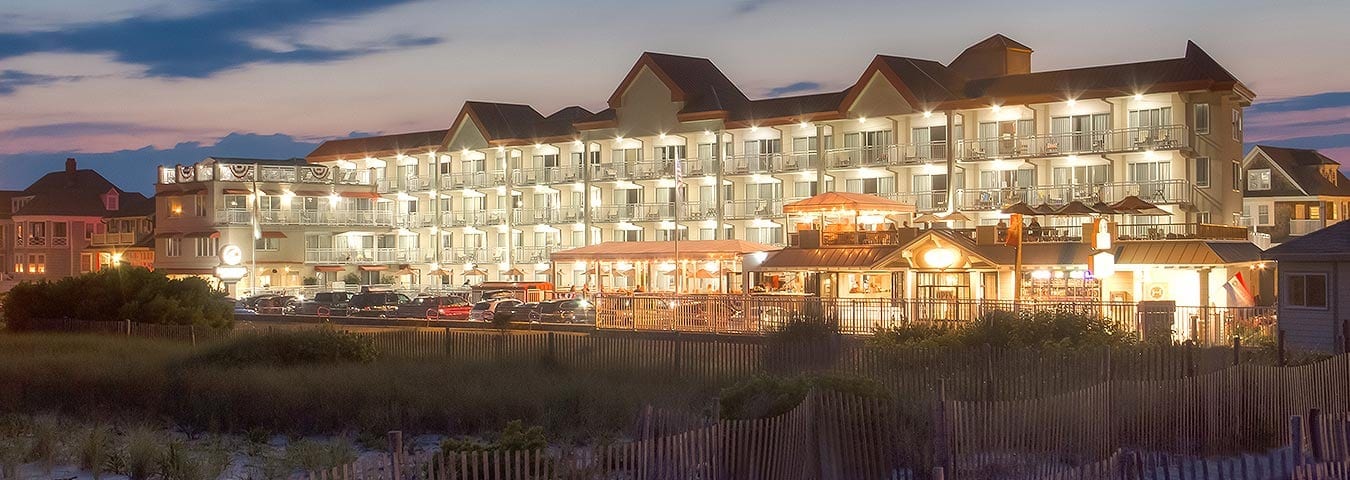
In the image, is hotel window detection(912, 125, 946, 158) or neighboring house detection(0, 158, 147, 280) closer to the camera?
hotel window detection(912, 125, 946, 158)

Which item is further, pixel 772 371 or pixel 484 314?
pixel 484 314

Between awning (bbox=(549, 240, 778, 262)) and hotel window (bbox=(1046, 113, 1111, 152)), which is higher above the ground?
hotel window (bbox=(1046, 113, 1111, 152))

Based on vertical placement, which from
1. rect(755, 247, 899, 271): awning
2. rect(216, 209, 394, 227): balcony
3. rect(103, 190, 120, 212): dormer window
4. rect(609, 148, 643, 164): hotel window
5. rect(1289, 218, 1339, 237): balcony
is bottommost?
rect(755, 247, 899, 271): awning

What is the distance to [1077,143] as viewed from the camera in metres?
66.0

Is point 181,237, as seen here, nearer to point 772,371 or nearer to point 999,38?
point 999,38

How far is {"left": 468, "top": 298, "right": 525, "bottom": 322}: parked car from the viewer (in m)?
60.7

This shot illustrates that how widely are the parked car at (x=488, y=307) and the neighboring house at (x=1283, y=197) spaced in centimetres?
5074

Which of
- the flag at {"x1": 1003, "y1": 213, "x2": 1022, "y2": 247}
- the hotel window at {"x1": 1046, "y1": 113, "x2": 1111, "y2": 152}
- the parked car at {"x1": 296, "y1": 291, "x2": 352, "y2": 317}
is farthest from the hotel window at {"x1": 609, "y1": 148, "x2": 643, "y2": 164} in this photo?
the flag at {"x1": 1003, "y1": 213, "x2": 1022, "y2": 247}

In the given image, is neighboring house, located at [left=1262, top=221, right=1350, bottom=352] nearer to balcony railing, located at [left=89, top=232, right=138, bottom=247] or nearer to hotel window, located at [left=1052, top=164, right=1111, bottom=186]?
hotel window, located at [left=1052, top=164, right=1111, bottom=186]

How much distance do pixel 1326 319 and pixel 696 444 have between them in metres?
27.6

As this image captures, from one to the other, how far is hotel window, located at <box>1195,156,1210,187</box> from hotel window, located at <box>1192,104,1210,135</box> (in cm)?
117

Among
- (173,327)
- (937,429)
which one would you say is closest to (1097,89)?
(173,327)

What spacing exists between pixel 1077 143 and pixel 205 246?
178 feet

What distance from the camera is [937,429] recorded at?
1553cm
